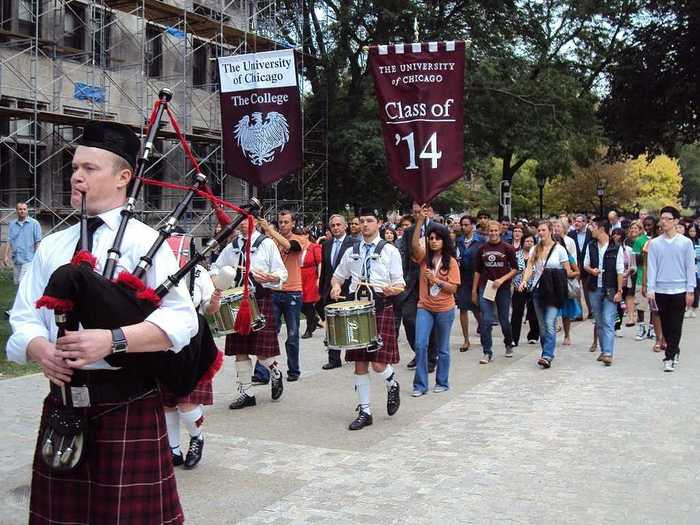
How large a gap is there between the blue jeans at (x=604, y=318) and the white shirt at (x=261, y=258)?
4672 millimetres

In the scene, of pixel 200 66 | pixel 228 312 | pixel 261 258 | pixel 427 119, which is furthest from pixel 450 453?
pixel 200 66

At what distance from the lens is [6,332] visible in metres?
12.0

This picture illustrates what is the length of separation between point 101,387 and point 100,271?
42cm

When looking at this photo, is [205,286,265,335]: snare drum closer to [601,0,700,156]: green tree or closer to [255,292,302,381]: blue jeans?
[255,292,302,381]: blue jeans

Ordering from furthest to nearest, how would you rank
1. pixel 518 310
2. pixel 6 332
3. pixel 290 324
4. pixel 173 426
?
pixel 518 310 → pixel 6 332 → pixel 290 324 → pixel 173 426

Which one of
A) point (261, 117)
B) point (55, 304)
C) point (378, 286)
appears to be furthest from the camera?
point (261, 117)

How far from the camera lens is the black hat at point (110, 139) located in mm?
2990

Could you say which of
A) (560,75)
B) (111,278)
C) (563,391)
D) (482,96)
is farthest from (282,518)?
(560,75)

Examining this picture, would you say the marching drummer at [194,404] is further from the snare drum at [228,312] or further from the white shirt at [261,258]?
the white shirt at [261,258]

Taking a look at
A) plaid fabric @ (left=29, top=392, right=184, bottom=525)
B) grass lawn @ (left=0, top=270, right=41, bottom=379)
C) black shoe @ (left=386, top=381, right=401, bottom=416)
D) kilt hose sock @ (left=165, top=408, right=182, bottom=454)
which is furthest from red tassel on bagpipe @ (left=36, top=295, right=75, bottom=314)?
grass lawn @ (left=0, top=270, right=41, bottom=379)

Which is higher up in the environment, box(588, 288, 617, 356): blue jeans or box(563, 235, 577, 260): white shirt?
box(563, 235, 577, 260): white shirt

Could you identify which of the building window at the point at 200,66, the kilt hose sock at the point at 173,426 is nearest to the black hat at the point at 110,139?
the kilt hose sock at the point at 173,426

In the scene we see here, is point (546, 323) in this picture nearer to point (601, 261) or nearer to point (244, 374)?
point (601, 261)

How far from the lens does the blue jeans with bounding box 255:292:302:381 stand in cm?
930
